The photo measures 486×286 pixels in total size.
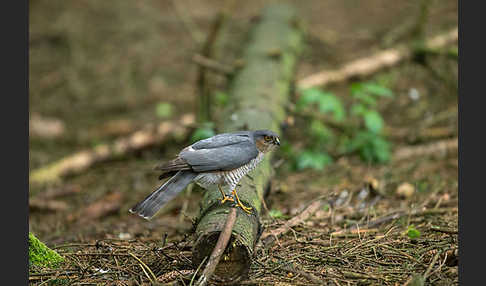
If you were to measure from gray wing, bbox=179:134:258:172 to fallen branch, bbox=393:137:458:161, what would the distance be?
10.8ft

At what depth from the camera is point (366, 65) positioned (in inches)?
294

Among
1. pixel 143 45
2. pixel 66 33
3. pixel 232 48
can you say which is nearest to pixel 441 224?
pixel 232 48

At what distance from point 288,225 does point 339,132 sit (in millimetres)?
3234

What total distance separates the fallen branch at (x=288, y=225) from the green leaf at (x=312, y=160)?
1.65 m

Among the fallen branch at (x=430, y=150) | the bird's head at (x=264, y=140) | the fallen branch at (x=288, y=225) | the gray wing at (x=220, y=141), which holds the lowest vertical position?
the fallen branch at (x=430, y=150)

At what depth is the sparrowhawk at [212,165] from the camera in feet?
11.6

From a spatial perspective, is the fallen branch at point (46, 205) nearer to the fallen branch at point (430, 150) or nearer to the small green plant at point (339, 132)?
the small green plant at point (339, 132)

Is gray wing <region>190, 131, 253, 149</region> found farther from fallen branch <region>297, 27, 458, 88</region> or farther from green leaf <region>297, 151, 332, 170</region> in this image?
fallen branch <region>297, 27, 458, 88</region>

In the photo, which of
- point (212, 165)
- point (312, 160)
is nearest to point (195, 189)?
point (312, 160)

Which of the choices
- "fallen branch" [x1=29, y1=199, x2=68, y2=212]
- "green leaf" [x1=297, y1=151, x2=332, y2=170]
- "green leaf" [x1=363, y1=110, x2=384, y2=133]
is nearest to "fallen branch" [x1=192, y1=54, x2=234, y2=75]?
"green leaf" [x1=297, y1=151, x2=332, y2=170]

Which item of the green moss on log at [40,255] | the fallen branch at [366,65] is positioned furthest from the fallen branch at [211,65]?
the green moss on log at [40,255]

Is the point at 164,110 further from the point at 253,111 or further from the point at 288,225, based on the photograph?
the point at 288,225

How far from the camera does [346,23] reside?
30.2ft

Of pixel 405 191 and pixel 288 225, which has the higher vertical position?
pixel 288 225
